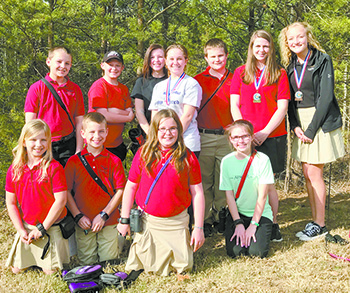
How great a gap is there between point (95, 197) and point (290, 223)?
2.89 m

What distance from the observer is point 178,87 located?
158 inches

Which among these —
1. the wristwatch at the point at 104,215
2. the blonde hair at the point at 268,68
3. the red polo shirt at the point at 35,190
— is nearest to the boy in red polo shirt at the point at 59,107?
the red polo shirt at the point at 35,190

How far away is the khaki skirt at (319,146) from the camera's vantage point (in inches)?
165

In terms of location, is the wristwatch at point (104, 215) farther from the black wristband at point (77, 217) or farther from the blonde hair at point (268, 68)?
the blonde hair at point (268, 68)

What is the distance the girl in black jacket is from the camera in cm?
415

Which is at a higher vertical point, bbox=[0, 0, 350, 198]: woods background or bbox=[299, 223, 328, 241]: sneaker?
bbox=[0, 0, 350, 198]: woods background

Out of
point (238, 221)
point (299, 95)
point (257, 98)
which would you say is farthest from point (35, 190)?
point (299, 95)

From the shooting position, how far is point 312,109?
4.28m

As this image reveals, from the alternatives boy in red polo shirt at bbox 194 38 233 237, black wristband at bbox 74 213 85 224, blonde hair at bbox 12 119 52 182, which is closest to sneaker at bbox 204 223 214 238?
boy in red polo shirt at bbox 194 38 233 237

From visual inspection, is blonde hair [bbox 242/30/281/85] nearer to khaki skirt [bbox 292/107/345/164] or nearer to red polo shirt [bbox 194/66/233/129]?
red polo shirt [bbox 194/66/233/129]

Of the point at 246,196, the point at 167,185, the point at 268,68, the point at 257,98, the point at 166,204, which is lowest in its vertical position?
the point at 246,196

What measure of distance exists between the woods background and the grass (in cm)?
297

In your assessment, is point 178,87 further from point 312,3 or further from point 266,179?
point 312,3

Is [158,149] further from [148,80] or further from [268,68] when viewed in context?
[268,68]
